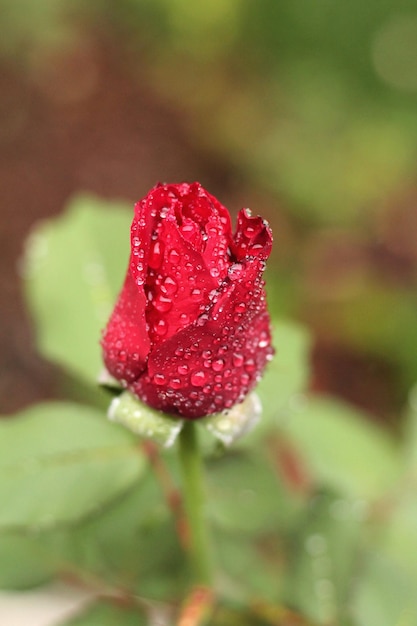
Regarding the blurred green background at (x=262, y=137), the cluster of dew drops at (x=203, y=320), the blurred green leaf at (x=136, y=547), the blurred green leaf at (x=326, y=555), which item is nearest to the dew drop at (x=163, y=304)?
the cluster of dew drops at (x=203, y=320)

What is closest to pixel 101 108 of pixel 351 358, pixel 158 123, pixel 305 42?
pixel 158 123

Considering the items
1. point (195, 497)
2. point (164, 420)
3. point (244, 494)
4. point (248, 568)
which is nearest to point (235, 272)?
point (164, 420)

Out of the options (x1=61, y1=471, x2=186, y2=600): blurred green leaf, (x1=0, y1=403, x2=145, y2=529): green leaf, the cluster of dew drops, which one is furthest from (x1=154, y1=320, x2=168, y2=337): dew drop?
(x1=61, y1=471, x2=186, y2=600): blurred green leaf

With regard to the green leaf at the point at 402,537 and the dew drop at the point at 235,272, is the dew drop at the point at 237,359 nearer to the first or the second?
the dew drop at the point at 235,272

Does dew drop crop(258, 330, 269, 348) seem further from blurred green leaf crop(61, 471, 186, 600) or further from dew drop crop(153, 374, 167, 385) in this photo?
blurred green leaf crop(61, 471, 186, 600)

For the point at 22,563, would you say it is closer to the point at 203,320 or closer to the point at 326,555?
the point at 326,555
